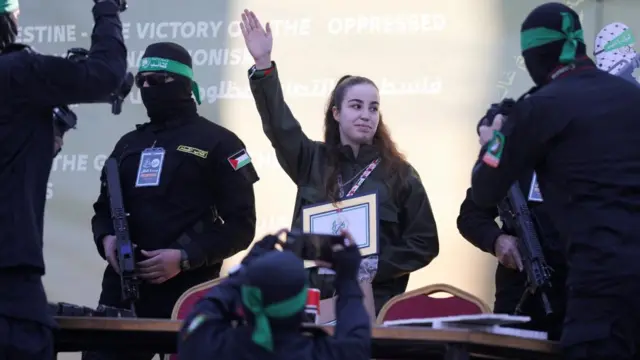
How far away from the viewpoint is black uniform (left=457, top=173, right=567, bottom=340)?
14.6ft

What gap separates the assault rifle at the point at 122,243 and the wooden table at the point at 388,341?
0.35 metres

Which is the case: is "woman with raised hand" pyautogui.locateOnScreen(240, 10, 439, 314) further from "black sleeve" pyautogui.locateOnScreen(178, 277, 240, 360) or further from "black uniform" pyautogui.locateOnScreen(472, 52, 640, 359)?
"black sleeve" pyautogui.locateOnScreen(178, 277, 240, 360)

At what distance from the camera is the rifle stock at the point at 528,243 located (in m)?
4.30

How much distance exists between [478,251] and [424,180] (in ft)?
1.41

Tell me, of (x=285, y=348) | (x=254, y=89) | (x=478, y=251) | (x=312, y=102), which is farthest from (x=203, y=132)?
(x=285, y=348)

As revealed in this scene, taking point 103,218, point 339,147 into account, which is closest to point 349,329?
point 339,147

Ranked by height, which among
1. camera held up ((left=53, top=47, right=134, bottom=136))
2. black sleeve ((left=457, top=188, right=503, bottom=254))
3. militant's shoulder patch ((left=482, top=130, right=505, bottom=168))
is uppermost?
camera held up ((left=53, top=47, right=134, bottom=136))

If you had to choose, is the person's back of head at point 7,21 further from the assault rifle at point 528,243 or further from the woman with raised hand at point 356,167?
the assault rifle at point 528,243

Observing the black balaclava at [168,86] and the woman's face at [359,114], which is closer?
the black balaclava at [168,86]

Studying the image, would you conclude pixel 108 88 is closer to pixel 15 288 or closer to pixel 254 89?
pixel 15 288

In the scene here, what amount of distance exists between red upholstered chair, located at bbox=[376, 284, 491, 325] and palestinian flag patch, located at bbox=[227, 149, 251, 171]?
0.86m

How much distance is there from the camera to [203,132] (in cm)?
486

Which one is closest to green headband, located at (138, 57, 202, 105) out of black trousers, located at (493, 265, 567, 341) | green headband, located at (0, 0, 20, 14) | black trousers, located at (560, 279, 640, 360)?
green headband, located at (0, 0, 20, 14)

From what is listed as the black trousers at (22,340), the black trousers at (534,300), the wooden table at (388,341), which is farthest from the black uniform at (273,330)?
the black trousers at (534,300)
